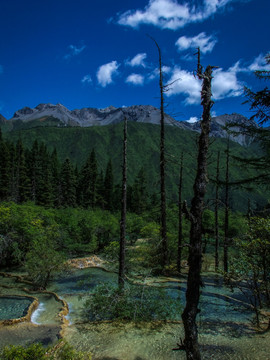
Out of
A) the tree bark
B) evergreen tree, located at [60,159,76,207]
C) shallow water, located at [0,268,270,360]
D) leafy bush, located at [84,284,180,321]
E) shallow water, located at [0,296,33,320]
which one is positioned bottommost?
shallow water, located at [0,296,33,320]

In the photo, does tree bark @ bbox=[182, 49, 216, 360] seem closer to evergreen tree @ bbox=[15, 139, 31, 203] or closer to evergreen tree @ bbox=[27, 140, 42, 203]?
evergreen tree @ bbox=[15, 139, 31, 203]

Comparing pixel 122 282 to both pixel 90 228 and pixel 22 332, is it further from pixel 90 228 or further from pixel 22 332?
pixel 90 228

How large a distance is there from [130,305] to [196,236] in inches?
320

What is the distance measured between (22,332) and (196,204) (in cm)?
1015

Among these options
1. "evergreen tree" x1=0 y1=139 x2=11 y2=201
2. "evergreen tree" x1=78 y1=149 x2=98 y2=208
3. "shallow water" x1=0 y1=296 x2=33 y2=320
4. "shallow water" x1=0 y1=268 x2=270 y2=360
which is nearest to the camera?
"shallow water" x1=0 y1=268 x2=270 y2=360

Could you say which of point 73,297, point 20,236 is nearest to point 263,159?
point 73,297

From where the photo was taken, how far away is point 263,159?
10.5 m

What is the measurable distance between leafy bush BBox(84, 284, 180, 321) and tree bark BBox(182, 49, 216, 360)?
6.24m

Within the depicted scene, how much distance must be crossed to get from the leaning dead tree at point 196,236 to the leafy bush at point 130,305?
6237 millimetres

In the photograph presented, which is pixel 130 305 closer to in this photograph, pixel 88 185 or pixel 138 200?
pixel 138 200

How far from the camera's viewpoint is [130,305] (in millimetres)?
12180

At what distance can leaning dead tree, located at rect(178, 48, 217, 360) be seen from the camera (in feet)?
18.3

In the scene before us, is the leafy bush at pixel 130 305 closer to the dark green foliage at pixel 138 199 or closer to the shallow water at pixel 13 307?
the shallow water at pixel 13 307

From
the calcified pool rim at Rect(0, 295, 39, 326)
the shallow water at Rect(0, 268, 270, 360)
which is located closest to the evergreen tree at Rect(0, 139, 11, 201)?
the calcified pool rim at Rect(0, 295, 39, 326)
